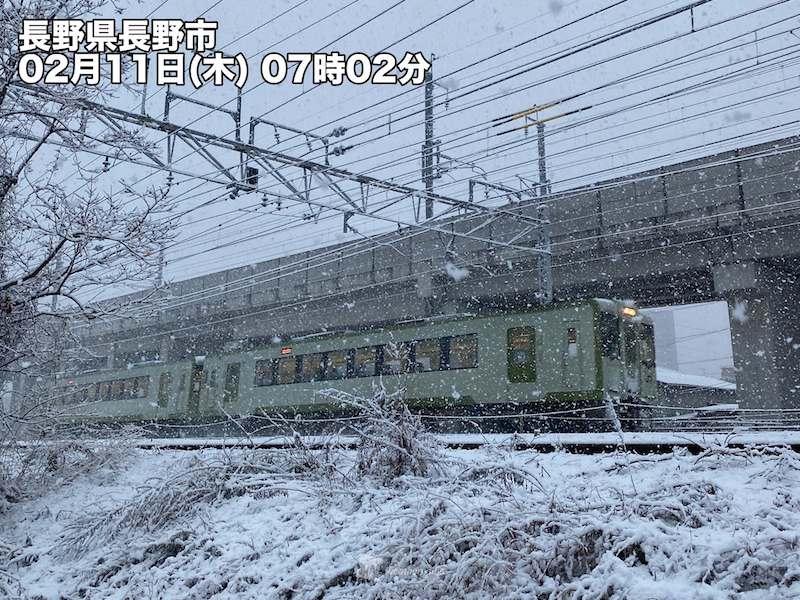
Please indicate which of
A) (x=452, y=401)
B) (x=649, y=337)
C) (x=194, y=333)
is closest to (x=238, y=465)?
(x=452, y=401)

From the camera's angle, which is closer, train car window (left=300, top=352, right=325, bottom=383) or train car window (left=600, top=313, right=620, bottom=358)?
train car window (left=600, top=313, right=620, bottom=358)

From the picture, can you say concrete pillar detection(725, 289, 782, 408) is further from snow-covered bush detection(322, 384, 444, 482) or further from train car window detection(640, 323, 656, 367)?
snow-covered bush detection(322, 384, 444, 482)

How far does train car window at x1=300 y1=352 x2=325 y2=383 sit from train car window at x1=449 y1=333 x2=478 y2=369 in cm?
432

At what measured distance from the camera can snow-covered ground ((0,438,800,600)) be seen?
4152 millimetres

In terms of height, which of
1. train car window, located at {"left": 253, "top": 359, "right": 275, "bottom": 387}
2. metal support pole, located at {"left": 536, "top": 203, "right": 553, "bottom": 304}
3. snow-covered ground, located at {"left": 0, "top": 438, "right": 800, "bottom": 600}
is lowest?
snow-covered ground, located at {"left": 0, "top": 438, "right": 800, "bottom": 600}

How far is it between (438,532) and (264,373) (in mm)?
16524

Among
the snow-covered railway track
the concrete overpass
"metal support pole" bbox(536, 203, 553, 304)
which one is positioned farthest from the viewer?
the concrete overpass

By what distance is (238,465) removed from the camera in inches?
284

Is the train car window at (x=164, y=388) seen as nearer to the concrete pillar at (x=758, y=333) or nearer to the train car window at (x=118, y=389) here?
the train car window at (x=118, y=389)

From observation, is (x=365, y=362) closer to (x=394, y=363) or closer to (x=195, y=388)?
(x=394, y=363)

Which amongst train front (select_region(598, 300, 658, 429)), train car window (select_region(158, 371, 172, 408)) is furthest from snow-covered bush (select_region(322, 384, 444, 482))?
train car window (select_region(158, 371, 172, 408))

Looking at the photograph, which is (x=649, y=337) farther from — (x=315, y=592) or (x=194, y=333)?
(x=194, y=333)

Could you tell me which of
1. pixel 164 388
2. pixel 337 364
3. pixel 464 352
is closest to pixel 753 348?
pixel 464 352

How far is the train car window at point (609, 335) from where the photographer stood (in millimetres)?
15109
